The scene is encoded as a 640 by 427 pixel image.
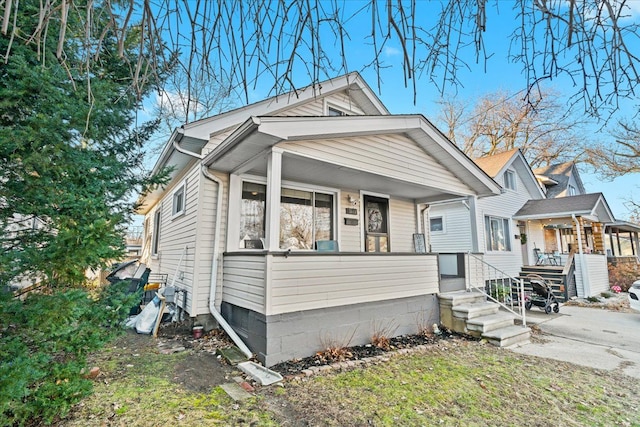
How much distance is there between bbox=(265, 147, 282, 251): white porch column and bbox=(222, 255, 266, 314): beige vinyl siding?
0.29 meters

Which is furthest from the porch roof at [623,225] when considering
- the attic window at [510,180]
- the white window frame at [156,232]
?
the white window frame at [156,232]

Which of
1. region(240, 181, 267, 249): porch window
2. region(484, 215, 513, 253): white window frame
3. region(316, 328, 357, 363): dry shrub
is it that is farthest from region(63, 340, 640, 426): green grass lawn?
region(484, 215, 513, 253): white window frame

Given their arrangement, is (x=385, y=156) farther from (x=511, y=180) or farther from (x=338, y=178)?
(x=511, y=180)

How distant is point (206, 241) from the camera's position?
5574 mm

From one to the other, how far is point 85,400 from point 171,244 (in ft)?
16.4

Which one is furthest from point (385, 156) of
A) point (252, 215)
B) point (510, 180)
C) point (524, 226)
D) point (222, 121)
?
point (524, 226)

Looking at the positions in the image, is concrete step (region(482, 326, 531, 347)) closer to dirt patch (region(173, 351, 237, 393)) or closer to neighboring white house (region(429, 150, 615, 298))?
→ dirt patch (region(173, 351, 237, 393))

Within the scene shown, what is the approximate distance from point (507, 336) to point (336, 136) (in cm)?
458

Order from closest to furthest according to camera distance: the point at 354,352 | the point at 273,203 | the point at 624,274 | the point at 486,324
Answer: the point at 273,203
the point at 354,352
the point at 486,324
the point at 624,274

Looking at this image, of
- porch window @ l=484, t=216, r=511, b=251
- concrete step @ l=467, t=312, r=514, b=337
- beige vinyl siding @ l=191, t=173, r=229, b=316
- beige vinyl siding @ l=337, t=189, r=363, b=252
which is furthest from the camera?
porch window @ l=484, t=216, r=511, b=251

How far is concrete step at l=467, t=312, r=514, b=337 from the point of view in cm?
566

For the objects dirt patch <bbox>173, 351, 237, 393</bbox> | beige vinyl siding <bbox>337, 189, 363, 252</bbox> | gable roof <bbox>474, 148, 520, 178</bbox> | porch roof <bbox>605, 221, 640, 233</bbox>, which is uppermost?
gable roof <bbox>474, 148, 520, 178</bbox>

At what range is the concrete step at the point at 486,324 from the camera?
566 centimetres

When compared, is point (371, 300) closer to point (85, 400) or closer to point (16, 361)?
point (85, 400)
